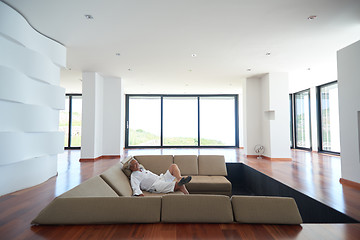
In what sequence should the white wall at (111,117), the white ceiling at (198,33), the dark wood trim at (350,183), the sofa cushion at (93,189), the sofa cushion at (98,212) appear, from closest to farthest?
the sofa cushion at (98,212) < the sofa cushion at (93,189) < the white ceiling at (198,33) < the dark wood trim at (350,183) < the white wall at (111,117)

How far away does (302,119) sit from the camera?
31.7ft

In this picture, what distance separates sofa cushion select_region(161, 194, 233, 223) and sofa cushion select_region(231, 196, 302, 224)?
77 mm

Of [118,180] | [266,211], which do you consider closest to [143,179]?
[118,180]

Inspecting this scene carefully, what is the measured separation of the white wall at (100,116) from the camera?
263 inches

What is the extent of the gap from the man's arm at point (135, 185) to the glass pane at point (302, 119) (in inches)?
341

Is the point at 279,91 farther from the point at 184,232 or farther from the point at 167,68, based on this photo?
the point at 184,232

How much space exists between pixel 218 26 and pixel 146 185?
296 centimetres

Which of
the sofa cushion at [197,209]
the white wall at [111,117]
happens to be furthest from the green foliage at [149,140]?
the sofa cushion at [197,209]

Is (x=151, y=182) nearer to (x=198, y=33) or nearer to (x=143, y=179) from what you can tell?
(x=143, y=179)

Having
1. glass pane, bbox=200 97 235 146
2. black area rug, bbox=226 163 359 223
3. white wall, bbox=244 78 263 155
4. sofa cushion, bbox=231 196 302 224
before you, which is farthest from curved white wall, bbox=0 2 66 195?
glass pane, bbox=200 97 235 146

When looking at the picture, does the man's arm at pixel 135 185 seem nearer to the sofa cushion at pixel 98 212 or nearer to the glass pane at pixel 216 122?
the sofa cushion at pixel 98 212

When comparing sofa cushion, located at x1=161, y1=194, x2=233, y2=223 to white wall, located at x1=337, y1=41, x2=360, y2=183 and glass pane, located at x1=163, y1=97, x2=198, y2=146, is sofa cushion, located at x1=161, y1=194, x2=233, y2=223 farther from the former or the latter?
glass pane, located at x1=163, y1=97, x2=198, y2=146

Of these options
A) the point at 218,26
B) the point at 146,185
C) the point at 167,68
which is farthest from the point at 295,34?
the point at 146,185

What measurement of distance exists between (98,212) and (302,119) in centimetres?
1023
